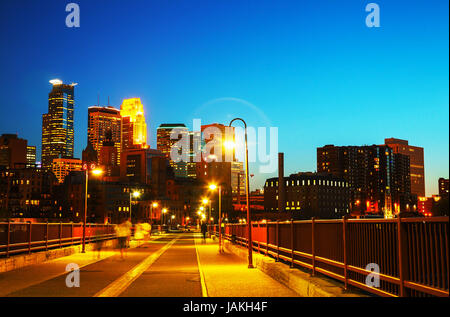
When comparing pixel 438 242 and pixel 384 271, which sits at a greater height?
pixel 438 242

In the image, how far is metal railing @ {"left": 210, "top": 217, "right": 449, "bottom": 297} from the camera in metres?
7.69

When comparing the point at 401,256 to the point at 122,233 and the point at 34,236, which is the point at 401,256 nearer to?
the point at 34,236

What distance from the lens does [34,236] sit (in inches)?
973

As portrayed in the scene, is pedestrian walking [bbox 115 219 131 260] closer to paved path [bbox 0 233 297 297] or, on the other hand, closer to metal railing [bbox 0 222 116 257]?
metal railing [bbox 0 222 116 257]

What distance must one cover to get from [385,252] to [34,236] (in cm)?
1905

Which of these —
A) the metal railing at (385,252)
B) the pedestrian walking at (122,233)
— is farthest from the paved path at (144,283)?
the pedestrian walking at (122,233)

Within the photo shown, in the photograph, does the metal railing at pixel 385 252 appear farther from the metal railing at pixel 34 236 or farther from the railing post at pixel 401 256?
the metal railing at pixel 34 236

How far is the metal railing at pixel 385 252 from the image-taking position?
7691mm

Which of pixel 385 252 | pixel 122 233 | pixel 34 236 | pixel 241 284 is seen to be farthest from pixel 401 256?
pixel 122 233
